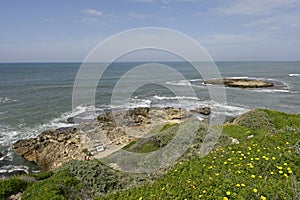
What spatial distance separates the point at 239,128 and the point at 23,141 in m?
17.3

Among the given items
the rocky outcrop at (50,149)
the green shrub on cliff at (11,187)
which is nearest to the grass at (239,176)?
the green shrub on cliff at (11,187)

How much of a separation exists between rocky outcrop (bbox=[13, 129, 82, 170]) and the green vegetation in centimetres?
745

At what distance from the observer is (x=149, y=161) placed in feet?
32.5

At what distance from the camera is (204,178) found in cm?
545

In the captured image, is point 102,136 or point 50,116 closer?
point 102,136

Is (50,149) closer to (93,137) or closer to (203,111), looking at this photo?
(93,137)

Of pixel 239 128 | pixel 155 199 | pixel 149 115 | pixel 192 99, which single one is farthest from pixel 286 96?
pixel 155 199

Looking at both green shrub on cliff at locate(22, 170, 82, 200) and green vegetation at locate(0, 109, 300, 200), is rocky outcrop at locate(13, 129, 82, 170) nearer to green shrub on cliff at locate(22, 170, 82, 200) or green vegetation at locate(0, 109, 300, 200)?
green vegetation at locate(0, 109, 300, 200)

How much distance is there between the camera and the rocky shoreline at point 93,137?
60.5ft

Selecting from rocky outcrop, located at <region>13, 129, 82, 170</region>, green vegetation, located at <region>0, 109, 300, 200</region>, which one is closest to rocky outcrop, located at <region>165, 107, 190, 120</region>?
rocky outcrop, located at <region>13, 129, 82, 170</region>

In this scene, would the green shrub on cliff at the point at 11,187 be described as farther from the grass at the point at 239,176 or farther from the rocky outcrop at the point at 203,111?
the rocky outcrop at the point at 203,111

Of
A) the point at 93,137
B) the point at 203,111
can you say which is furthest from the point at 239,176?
the point at 203,111

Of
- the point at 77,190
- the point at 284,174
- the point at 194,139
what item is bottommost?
the point at 77,190

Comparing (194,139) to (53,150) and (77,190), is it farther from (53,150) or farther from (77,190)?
(53,150)
